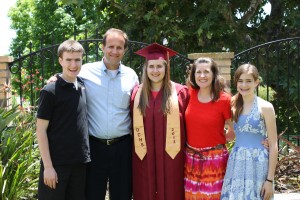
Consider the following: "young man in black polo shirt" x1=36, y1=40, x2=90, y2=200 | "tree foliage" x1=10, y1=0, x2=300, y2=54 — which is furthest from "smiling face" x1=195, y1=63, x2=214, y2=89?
"tree foliage" x1=10, y1=0, x2=300, y2=54

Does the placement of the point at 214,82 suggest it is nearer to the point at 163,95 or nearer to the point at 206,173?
the point at 163,95

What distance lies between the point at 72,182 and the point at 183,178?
3.09ft

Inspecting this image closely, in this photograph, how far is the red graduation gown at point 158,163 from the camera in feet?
12.9

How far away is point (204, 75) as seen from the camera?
3.90 metres

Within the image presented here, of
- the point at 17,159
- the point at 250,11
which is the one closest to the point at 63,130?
the point at 17,159

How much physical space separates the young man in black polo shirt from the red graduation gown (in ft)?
1.70

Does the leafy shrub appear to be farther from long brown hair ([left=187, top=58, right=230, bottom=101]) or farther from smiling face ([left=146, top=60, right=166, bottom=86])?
long brown hair ([left=187, top=58, right=230, bottom=101])

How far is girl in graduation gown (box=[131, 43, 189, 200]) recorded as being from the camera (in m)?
3.93

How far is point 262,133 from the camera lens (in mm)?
3809

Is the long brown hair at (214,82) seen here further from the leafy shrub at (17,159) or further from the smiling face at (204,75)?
the leafy shrub at (17,159)

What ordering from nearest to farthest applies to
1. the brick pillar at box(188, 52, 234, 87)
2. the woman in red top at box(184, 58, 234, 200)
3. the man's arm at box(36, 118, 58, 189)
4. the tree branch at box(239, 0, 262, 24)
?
the man's arm at box(36, 118, 58, 189)
the woman in red top at box(184, 58, 234, 200)
the brick pillar at box(188, 52, 234, 87)
the tree branch at box(239, 0, 262, 24)

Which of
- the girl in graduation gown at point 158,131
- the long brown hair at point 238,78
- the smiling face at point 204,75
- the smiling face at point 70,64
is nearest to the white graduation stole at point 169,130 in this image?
the girl in graduation gown at point 158,131

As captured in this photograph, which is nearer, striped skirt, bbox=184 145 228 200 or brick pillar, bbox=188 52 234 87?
striped skirt, bbox=184 145 228 200

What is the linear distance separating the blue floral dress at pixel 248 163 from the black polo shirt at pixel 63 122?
1221 millimetres
